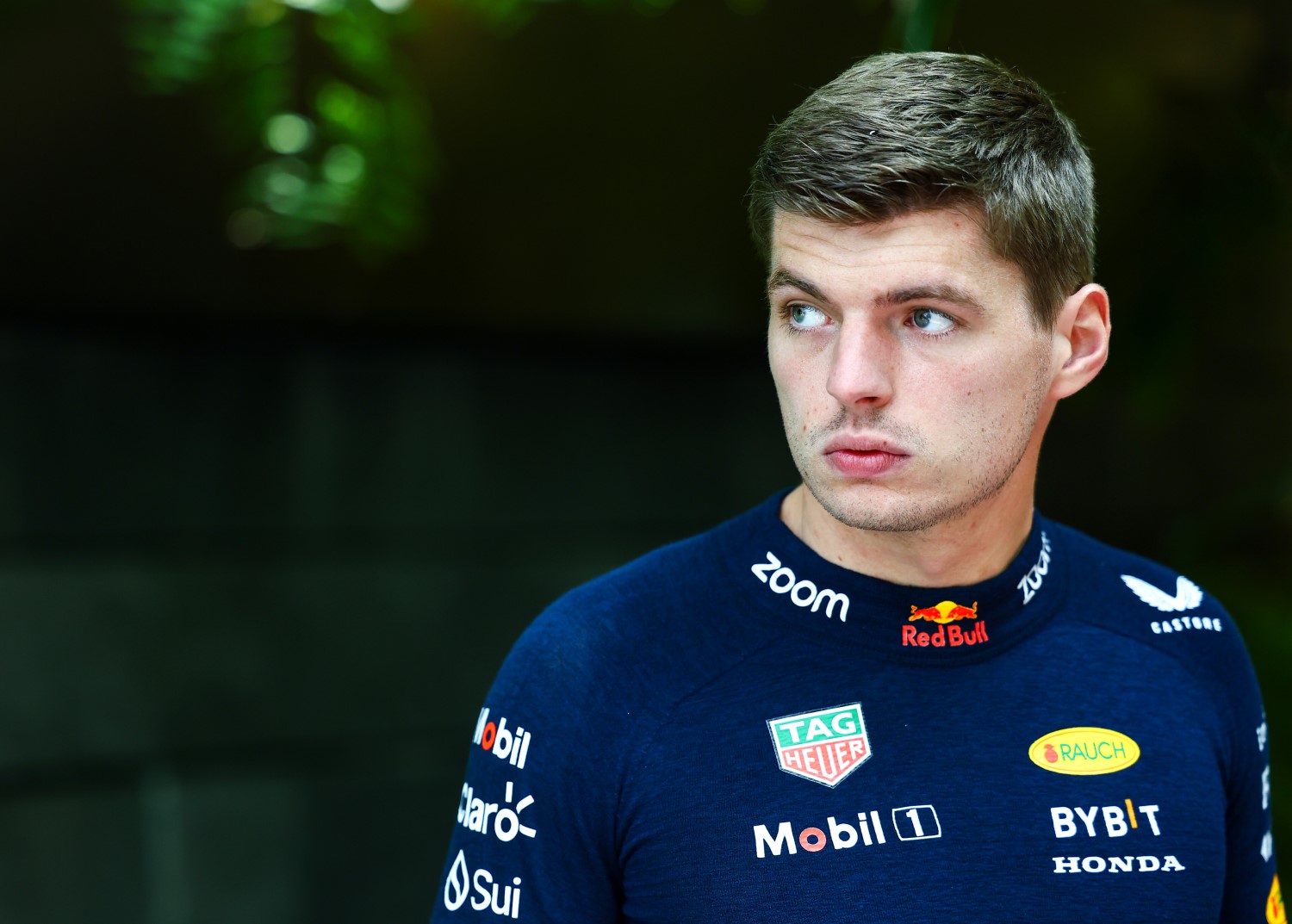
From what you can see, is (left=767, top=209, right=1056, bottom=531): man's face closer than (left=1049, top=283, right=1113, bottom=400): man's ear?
Yes

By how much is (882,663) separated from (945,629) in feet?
0.31

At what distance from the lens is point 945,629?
5.44 feet

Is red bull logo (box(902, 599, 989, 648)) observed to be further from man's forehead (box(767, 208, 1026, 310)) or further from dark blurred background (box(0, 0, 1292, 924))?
dark blurred background (box(0, 0, 1292, 924))

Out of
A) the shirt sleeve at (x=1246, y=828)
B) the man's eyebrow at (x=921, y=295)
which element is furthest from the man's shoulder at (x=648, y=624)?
the shirt sleeve at (x=1246, y=828)

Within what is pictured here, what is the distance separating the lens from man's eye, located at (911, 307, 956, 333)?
1.53 m

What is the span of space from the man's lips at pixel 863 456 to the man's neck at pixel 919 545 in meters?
0.11

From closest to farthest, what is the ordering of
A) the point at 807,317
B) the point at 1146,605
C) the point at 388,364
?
the point at 807,317
the point at 1146,605
the point at 388,364

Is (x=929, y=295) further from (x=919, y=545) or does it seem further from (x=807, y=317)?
(x=919, y=545)

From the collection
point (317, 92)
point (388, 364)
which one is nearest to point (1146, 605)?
point (317, 92)

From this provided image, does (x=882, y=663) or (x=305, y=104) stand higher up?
(x=305, y=104)

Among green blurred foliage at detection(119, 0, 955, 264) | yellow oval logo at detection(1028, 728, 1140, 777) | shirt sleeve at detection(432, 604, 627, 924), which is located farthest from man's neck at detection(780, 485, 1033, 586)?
green blurred foliage at detection(119, 0, 955, 264)

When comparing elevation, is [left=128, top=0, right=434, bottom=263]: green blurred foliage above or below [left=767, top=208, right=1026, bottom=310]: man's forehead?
above

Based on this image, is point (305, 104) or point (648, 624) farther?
point (305, 104)

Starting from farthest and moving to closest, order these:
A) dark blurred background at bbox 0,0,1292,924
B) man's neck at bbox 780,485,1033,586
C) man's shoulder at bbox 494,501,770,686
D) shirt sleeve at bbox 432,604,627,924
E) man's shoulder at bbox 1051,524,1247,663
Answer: dark blurred background at bbox 0,0,1292,924 < man's shoulder at bbox 1051,524,1247,663 < man's neck at bbox 780,485,1033,586 < man's shoulder at bbox 494,501,770,686 < shirt sleeve at bbox 432,604,627,924
